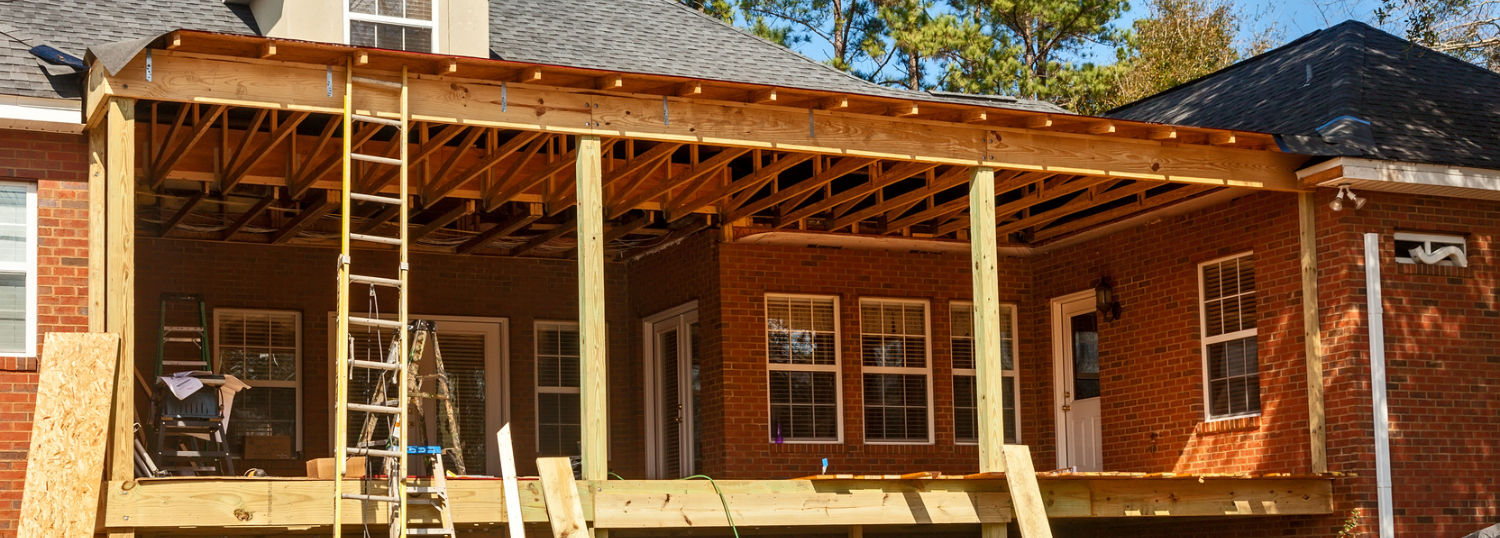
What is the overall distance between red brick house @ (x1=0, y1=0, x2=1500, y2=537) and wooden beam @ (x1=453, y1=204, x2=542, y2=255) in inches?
2.1

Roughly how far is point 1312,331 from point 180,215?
384 inches

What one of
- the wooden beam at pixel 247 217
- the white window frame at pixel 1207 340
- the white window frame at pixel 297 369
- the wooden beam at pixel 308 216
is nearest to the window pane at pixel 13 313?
the wooden beam at pixel 247 217

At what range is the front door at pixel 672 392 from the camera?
15703mm

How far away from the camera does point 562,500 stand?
405 inches

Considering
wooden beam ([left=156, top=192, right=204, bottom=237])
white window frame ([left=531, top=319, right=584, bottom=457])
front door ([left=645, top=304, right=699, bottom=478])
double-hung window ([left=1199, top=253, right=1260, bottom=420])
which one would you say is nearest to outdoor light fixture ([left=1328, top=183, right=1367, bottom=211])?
double-hung window ([left=1199, top=253, right=1260, bottom=420])

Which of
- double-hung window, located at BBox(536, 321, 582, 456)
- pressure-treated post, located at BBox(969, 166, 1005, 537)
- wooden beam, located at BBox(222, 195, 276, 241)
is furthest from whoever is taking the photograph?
double-hung window, located at BBox(536, 321, 582, 456)

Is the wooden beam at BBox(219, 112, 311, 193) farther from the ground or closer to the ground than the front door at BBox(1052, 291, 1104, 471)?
farther from the ground

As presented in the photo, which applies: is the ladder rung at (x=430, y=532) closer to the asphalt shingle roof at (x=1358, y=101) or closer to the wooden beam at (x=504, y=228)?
the wooden beam at (x=504, y=228)

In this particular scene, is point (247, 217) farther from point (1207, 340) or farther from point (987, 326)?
point (1207, 340)

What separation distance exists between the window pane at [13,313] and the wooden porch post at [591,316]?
377 centimetres

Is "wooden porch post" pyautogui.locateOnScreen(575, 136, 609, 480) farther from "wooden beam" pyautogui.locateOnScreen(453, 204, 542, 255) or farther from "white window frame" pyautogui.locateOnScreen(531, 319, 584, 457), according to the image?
"white window frame" pyautogui.locateOnScreen(531, 319, 584, 457)

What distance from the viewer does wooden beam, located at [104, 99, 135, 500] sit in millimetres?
9414

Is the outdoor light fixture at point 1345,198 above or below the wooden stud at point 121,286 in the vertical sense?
above

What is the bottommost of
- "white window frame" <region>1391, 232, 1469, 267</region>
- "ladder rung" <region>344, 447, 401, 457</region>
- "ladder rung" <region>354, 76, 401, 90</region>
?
"ladder rung" <region>344, 447, 401, 457</region>
